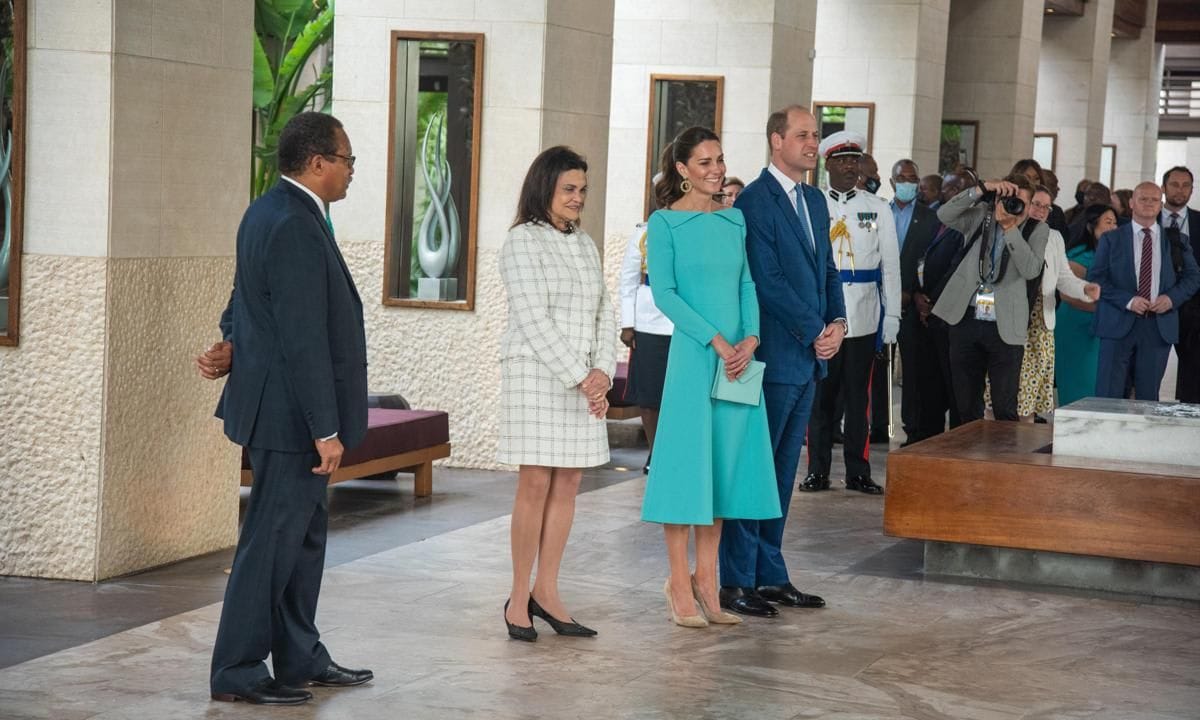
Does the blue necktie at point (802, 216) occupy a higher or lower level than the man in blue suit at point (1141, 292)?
higher

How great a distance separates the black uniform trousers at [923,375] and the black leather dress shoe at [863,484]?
118cm

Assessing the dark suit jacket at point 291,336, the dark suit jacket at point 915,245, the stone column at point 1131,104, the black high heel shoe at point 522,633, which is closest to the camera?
the dark suit jacket at point 291,336

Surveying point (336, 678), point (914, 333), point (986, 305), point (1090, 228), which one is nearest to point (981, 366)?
point (986, 305)

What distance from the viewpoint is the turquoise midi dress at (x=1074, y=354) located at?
11.7 m

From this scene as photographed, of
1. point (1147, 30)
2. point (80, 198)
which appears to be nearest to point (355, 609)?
point (80, 198)

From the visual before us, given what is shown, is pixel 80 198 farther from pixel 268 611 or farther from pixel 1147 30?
pixel 1147 30

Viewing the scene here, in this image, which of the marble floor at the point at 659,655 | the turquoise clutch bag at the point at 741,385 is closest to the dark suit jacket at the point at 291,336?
the marble floor at the point at 659,655

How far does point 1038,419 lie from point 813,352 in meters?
6.38

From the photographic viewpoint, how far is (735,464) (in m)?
5.81

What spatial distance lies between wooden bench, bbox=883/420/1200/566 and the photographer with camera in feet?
6.28

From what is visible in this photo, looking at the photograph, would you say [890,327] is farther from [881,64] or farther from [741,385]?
[881,64]

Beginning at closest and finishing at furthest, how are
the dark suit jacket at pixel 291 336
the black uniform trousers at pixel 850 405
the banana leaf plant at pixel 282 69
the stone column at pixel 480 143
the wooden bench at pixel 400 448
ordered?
the dark suit jacket at pixel 291 336 → the wooden bench at pixel 400 448 → the black uniform trousers at pixel 850 405 → the stone column at pixel 480 143 → the banana leaf plant at pixel 282 69

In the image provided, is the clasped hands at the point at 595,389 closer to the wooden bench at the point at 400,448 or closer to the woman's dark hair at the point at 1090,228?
the wooden bench at the point at 400,448

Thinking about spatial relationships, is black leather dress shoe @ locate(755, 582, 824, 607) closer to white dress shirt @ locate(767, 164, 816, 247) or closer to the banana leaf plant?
white dress shirt @ locate(767, 164, 816, 247)
